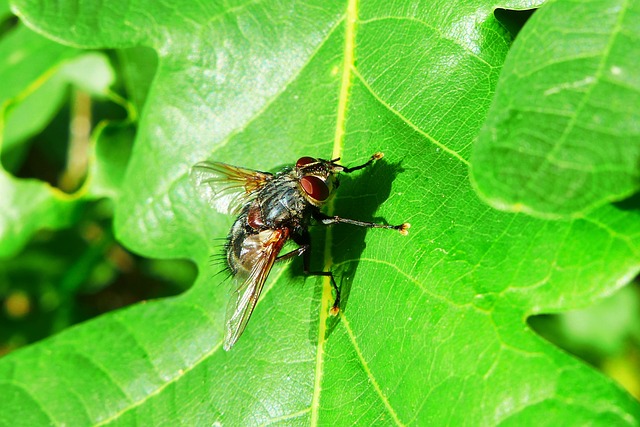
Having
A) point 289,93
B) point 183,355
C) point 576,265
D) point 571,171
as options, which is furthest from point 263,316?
point 571,171

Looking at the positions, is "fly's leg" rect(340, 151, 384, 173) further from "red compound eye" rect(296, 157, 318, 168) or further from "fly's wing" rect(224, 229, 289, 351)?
"fly's wing" rect(224, 229, 289, 351)

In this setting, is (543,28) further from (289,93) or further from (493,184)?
(289,93)

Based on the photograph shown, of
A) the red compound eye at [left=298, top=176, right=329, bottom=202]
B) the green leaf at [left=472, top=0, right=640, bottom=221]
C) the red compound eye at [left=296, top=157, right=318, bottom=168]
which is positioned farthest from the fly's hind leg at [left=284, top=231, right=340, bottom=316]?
the green leaf at [left=472, top=0, right=640, bottom=221]

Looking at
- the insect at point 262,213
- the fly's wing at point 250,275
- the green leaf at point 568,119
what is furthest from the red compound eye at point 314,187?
the green leaf at point 568,119

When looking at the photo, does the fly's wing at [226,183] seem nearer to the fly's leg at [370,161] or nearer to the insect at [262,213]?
the insect at [262,213]

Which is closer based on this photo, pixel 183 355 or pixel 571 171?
pixel 571 171
